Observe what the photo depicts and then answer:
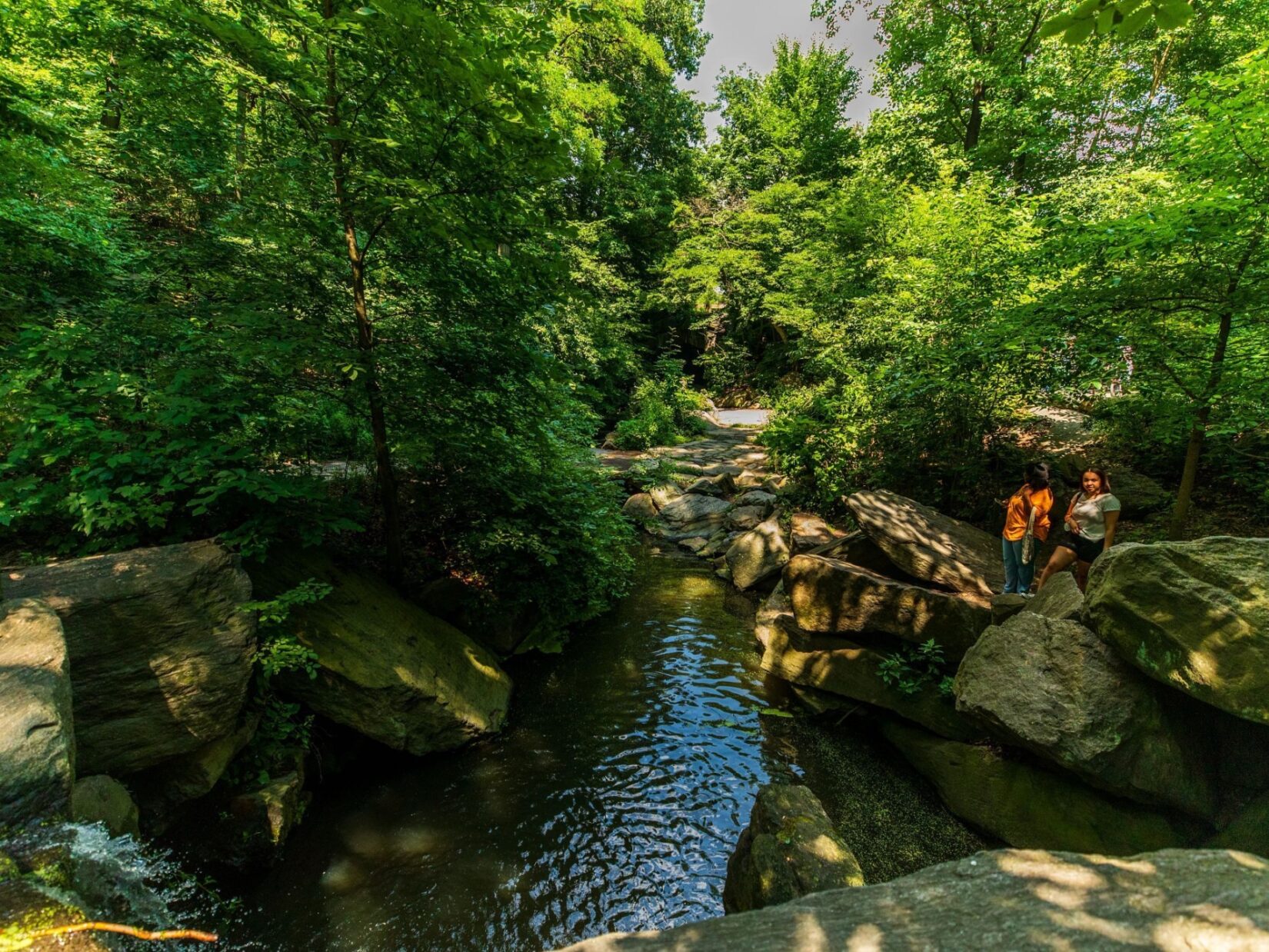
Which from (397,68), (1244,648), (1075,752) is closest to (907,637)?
(1075,752)

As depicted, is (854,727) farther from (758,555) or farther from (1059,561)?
(758,555)

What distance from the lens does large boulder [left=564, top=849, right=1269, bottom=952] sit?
1663 mm

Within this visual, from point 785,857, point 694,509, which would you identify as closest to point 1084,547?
point 785,857

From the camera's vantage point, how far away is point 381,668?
190 inches

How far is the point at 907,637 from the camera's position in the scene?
5.68 m

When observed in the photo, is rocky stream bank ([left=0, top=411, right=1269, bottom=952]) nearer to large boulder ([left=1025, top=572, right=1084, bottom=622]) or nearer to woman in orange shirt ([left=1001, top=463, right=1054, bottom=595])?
large boulder ([left=1025, top=572, right=1084, bottom=622])

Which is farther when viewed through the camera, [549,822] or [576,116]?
[576,116]

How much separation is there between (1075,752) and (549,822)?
4.14 metres

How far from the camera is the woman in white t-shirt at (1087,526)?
557 centimetres

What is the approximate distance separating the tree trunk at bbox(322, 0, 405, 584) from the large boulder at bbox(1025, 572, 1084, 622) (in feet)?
21.2

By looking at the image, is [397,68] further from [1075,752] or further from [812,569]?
[1075,752]

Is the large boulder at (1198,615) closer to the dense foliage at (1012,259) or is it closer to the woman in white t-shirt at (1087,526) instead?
the woman in white t-shirt at (1087,526)

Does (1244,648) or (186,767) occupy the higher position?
(1244,648)

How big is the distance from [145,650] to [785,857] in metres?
4.60
